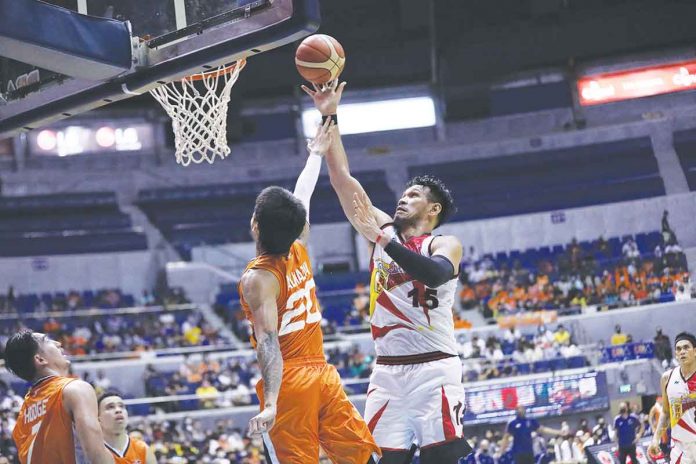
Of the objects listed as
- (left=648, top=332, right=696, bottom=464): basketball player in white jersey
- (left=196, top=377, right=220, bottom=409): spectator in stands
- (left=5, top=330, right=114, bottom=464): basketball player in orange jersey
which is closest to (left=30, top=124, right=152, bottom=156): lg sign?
(left=196, top=377, right=220, bottom=409): spectator in stands

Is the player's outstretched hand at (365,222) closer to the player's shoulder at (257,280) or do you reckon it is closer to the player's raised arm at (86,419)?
the player's shoulder at (257,280)

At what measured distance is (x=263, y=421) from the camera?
380 cm

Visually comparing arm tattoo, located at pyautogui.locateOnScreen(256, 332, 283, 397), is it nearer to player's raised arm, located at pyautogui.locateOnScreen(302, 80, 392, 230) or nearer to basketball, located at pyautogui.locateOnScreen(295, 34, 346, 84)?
player's raised arm, located at pyautogui.locateOnScreen(302, 80, 392, 230)

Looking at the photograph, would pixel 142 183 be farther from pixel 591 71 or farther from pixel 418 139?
pixel 591 71

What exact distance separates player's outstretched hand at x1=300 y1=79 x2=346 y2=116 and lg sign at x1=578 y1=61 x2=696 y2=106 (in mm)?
21206

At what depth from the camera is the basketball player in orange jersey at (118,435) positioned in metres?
6.10

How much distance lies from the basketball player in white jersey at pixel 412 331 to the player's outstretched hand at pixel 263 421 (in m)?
1.18

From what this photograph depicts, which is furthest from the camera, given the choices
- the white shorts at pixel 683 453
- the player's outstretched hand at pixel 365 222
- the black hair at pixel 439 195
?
the white shorts at pixel 683 453

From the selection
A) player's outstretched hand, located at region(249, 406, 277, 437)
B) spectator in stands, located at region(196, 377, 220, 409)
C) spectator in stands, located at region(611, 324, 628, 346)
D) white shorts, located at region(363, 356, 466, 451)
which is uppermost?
player's outstretched hand, located at region(249, 406, 277, 437)

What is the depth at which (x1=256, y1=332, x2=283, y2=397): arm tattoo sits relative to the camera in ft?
13.0

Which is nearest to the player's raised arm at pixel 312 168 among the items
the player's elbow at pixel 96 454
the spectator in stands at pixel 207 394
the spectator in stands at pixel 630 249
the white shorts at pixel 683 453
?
the player's elbow at pixel 96 454

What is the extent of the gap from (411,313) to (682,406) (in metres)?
3.63

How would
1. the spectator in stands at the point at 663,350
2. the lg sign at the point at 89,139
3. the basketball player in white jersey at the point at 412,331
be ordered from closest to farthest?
the basketball player in white jersey at the point at 412,331
the spectator in stands at the point at 663,350
the lg sign at the point at 89,139

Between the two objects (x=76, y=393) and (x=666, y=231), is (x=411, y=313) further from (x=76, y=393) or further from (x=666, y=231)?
(x=666, y=231)
